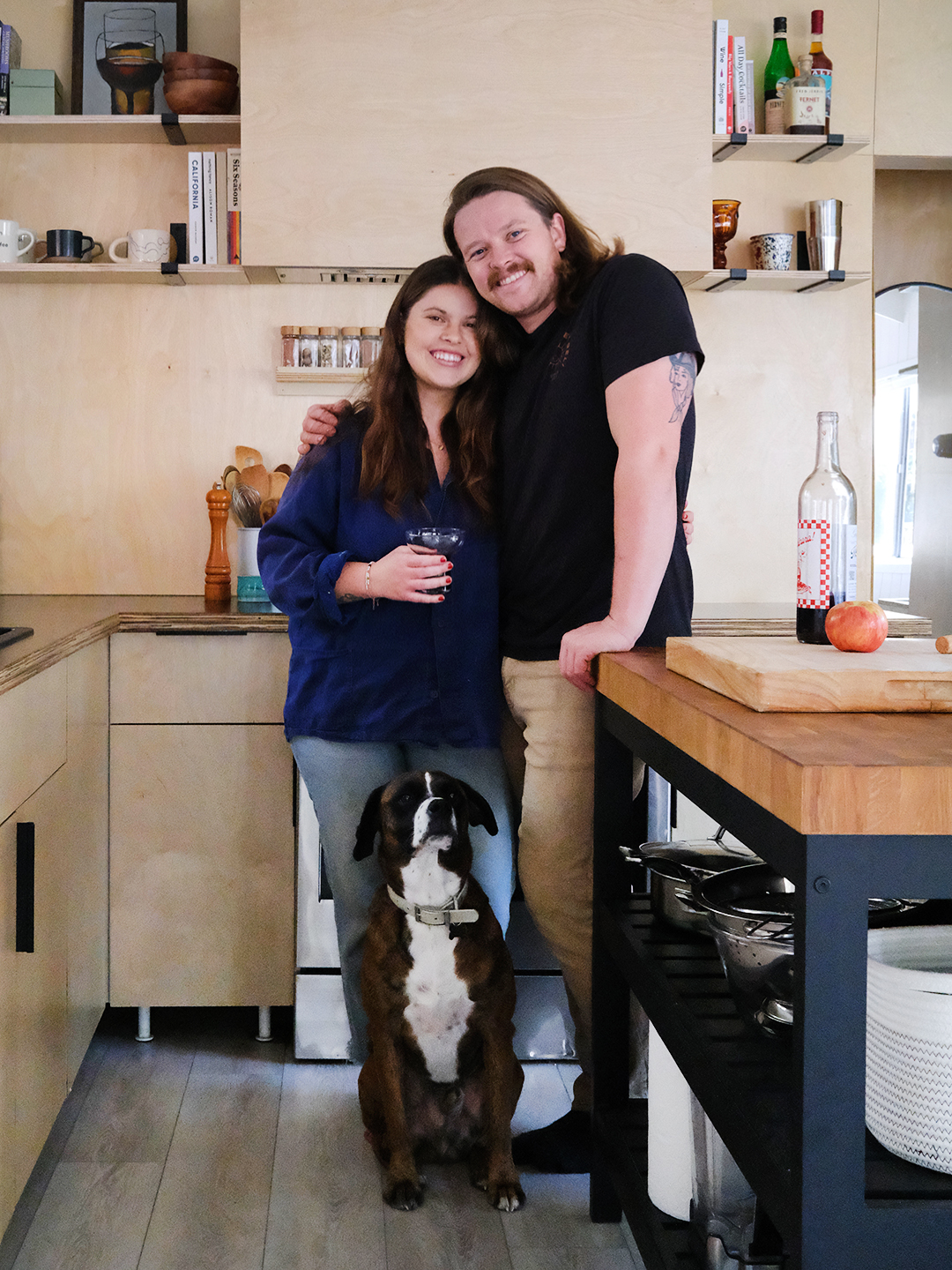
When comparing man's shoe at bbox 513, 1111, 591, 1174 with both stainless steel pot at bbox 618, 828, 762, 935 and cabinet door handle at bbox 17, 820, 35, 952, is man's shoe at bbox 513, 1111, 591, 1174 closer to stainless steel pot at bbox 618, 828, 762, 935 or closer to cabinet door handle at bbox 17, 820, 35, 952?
stainless steel pot at bbox 618, 828, 762, 935

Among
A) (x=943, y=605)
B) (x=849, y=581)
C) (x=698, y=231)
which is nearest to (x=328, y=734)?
(x=849, y=581)

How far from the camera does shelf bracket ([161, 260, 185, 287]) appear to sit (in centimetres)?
269

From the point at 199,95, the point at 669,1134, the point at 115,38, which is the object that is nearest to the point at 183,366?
the point at 199,95

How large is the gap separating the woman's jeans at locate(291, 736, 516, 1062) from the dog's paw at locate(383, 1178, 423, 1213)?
12.3 inches

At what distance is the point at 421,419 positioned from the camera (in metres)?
1.83

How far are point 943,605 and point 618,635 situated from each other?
224 cm

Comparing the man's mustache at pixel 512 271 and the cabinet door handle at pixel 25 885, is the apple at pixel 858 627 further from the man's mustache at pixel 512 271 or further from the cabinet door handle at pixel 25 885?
the cabinet door handle at pixel 25 885

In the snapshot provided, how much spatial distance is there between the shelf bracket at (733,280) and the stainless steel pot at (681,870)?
70.5 inches

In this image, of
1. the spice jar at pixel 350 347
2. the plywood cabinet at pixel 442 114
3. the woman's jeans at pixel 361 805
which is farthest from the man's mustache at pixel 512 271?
the spice jar at pixel 350 347

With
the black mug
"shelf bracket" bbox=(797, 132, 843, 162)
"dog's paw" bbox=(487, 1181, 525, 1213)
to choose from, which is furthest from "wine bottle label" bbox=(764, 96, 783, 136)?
"dog's paw" bbox=(487, 1181, 525, 1213)

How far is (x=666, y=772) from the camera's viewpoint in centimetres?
116

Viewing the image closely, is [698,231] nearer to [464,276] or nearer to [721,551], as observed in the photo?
[721,551]

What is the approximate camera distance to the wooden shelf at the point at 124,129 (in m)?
2.70

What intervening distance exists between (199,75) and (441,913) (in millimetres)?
2127
